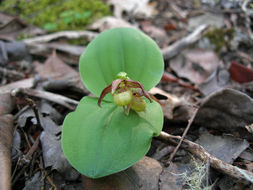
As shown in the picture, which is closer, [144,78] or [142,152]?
[142,152]

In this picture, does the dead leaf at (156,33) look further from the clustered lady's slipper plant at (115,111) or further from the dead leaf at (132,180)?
the dead leaf at (132,180)

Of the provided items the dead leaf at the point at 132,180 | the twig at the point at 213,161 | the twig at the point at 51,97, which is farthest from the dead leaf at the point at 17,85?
the twig at the point at 213,161

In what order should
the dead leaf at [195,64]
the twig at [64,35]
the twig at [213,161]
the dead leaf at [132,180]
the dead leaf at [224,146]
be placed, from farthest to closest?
the twig at [64,35], the dead leaf at [195,64], the dead leaf at [224,146], the dead leaf at [132,180], the twig at [213,161]

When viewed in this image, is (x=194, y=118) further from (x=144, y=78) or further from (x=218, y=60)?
(x=218, y=60)

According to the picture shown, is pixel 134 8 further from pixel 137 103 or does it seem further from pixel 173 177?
pixel 173 177

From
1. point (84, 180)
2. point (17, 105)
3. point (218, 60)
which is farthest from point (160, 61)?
point (218, 60)

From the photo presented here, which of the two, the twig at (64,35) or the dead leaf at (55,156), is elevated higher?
the twig at (64,35)

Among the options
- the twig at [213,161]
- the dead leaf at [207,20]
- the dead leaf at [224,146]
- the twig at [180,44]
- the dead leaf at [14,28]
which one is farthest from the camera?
the dead leaf at [207,20]
